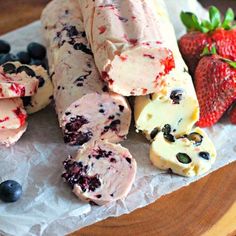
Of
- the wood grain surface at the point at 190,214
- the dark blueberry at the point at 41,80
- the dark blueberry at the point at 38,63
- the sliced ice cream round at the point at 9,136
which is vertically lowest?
the wood grain surface at the point at 190,214

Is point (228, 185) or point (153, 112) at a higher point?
point (153, 112)

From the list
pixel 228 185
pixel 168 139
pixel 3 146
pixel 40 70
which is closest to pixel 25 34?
pixel 40 70

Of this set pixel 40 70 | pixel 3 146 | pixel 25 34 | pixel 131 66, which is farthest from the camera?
pixel 25 34

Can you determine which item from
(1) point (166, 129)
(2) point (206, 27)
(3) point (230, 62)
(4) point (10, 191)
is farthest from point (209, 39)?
(4) point (10, 191)

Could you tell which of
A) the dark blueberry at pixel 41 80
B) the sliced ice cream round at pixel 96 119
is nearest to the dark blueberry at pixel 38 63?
the dark blueberry at pixel 41 80

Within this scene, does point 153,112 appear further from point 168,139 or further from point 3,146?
point 3,146

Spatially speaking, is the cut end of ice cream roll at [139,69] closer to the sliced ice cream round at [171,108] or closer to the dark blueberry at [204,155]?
the sliced ice cream round at [171,108]

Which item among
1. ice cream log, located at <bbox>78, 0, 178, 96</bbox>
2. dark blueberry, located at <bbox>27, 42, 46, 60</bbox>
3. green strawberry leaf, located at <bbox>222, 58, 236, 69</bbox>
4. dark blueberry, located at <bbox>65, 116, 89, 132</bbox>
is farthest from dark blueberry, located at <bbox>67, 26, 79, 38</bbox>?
green strawberry leaf, located at <bbox>222, 58, 236, 69</bbox>
